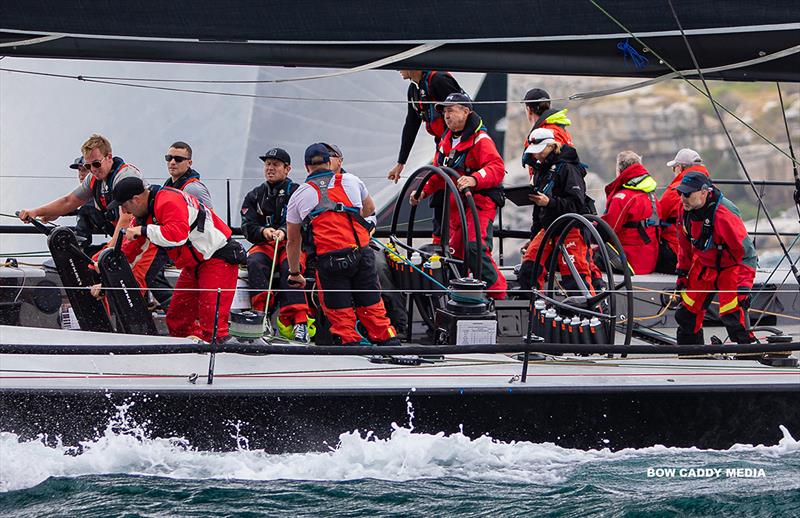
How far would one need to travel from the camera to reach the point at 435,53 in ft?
14.8

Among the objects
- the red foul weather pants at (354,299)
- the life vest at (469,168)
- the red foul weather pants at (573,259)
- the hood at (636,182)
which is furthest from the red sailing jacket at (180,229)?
the hood at (636,182)

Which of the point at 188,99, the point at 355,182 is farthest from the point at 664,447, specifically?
the point at 188,99

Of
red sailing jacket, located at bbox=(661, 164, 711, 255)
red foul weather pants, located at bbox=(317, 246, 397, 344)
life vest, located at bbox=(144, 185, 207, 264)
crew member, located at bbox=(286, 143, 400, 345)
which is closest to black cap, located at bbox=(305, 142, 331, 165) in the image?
crew member, located at bbox=(286, 143, 400, 345)

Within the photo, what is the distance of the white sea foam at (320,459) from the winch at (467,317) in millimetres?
541

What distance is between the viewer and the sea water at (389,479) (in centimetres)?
416

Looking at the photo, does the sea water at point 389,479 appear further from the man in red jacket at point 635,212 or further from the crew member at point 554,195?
the man in red jacket at point 635,212

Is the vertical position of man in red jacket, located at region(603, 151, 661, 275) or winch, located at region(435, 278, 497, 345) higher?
man in red jacket, located at region(603, 151, 661, 275)

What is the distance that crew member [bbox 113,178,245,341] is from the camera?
485cm

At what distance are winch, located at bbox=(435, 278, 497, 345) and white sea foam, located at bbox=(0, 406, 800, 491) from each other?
54cm

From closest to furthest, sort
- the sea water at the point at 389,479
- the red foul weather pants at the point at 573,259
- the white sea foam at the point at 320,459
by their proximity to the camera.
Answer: the sea water at the point at 389,479 < the white sea foam at the point at 320,459 < the red foul weather pants at the point at 573,259

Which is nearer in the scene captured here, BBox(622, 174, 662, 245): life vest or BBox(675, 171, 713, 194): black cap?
BBox(675, 171, 713, 194): black cap

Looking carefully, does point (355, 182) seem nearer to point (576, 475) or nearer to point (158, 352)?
point (158, 352)

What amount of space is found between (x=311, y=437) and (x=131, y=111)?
5.47 m

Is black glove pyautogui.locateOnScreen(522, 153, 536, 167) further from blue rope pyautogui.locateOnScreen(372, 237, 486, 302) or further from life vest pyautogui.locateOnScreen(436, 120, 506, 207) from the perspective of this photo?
blue rope pyautogui.locateOnScreen(372, 237, 486, 302)
